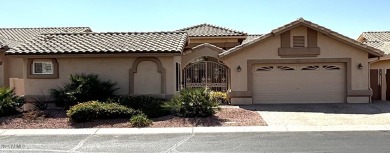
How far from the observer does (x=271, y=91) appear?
17.5 meters

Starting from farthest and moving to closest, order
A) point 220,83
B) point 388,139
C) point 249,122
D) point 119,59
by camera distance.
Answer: point 220,83
point 119,59
point 249,122
point 388,139

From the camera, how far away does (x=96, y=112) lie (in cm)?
1284

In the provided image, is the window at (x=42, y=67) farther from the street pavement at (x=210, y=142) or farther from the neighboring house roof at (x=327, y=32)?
the neighboring house roof at (x=327, y=32)

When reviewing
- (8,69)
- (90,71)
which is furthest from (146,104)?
(8,69)

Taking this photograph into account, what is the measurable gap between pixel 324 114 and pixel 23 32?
2176 cm

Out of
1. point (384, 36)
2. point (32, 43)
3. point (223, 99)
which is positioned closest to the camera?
point (32, 43)

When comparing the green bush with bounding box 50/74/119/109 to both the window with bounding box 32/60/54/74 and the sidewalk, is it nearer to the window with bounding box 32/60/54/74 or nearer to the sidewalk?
the window with bounding box 32/60/54/74

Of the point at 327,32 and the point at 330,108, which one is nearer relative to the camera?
the point at 330,108

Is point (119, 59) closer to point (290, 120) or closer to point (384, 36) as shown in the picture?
point (290, 120)

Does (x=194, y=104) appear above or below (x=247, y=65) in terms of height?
below

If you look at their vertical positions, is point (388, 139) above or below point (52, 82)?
below

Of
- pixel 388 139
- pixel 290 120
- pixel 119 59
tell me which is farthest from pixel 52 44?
pixel 388 139

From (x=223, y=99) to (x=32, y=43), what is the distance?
954 cm

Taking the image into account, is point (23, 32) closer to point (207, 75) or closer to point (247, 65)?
point (207, 75)
